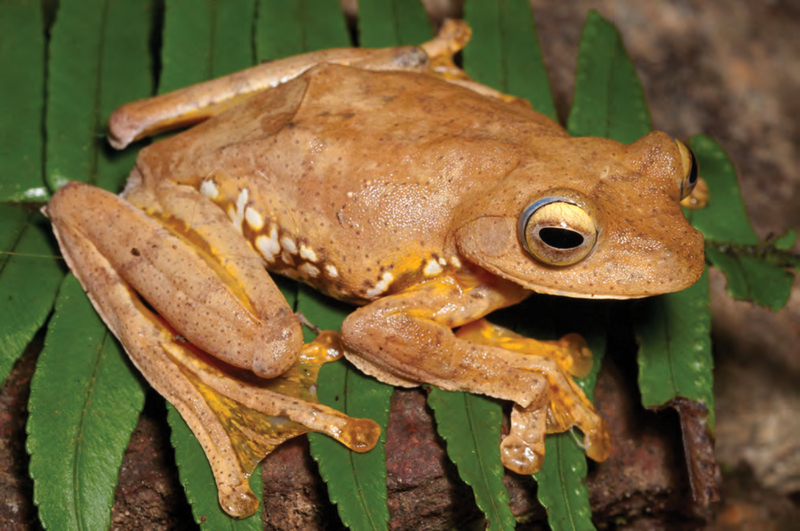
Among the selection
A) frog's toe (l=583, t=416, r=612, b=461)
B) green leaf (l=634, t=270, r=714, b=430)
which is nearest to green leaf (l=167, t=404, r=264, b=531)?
frog's toe (l=583, t=416, r=612, b=461)

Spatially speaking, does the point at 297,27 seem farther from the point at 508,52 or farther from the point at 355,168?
the point at 355,168

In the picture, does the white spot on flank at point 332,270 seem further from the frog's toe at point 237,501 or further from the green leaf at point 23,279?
the green leaf at point 23,279

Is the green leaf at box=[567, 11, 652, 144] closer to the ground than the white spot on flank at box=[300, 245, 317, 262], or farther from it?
farther from it

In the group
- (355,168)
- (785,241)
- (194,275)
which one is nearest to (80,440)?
(194,275)

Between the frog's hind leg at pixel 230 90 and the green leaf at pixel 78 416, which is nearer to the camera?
the green leaf at pixel 78 416

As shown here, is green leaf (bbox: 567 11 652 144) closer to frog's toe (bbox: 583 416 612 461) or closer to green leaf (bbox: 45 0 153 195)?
frog's toe (bbox: 583 416 612 461)

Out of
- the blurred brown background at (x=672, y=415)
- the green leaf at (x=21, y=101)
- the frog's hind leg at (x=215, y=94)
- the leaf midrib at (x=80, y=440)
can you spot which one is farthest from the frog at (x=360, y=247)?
the green leaf at (x=21, y=101)
